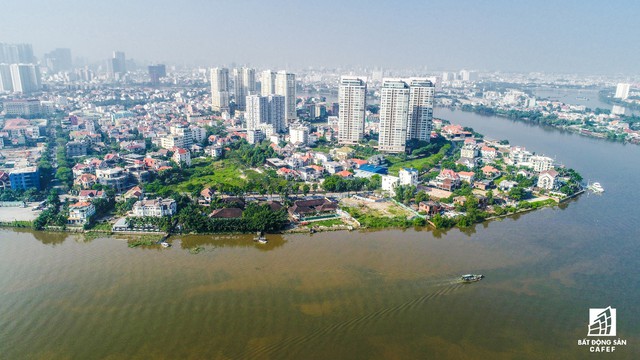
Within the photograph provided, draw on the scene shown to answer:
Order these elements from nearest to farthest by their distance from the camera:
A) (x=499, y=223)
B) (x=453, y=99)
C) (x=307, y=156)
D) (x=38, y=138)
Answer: (x=499, y=223), (x=307, y=156), (x=38, y=138), (x=453, y=99)

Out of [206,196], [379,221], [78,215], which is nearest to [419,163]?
[379,221]

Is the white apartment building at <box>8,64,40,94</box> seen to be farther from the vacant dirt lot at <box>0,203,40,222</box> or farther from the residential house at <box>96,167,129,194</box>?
the vacant dirt lot at <box>0,203,40,222</box>

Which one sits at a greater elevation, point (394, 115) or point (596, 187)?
point (394, 115)

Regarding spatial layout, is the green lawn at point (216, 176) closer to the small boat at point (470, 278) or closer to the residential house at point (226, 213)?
the residential house at point (226, 213)

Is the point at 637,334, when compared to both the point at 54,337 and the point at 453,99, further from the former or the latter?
the point at 453,99

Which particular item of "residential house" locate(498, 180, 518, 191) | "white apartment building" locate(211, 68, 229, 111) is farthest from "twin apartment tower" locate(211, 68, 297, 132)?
"residential house" locate(498, 180, 518, 191)

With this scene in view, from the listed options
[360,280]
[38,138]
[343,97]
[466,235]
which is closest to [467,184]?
[466,235]

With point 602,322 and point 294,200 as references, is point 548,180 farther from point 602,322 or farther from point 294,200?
point 294,200

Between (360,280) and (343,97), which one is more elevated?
(343,97)
